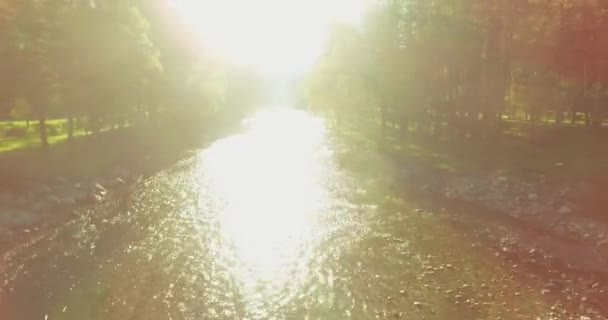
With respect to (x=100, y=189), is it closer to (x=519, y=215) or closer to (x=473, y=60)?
(x=519, y=215)

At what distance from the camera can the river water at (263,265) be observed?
22.4 metres

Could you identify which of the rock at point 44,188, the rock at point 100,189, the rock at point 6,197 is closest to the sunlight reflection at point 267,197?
the rock at point 100,189

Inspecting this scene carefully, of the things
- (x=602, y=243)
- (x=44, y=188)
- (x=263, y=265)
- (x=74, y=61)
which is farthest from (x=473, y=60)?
(x=44, y=188)

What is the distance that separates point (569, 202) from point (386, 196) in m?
14.2

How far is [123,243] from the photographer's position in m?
31.7

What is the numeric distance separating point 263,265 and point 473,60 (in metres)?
41.6

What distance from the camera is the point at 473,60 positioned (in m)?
58.8

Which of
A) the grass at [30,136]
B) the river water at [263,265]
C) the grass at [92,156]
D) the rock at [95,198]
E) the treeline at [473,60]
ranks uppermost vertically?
the treeline at [473,60]

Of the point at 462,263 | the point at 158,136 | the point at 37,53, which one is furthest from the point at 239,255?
the point at 158,136

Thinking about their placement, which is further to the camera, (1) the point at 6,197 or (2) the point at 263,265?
(1) the point at 6,197

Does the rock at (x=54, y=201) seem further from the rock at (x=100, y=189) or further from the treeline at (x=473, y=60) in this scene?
the treeline at (x=473, y=60)

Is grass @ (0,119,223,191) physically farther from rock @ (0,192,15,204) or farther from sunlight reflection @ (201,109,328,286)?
sunlight reflection @ (201,109,328,286)

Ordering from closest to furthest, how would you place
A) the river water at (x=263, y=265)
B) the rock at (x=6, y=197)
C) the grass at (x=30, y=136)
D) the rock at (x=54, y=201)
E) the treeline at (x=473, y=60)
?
the river water at (x=263, y=265) < the rock at (x=6, y=197) < the rock at (x=54, y=201) < the treeline at (x=473, y=60) < the grass at (x=30, y=136)

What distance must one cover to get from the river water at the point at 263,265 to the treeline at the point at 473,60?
76.9 feet
